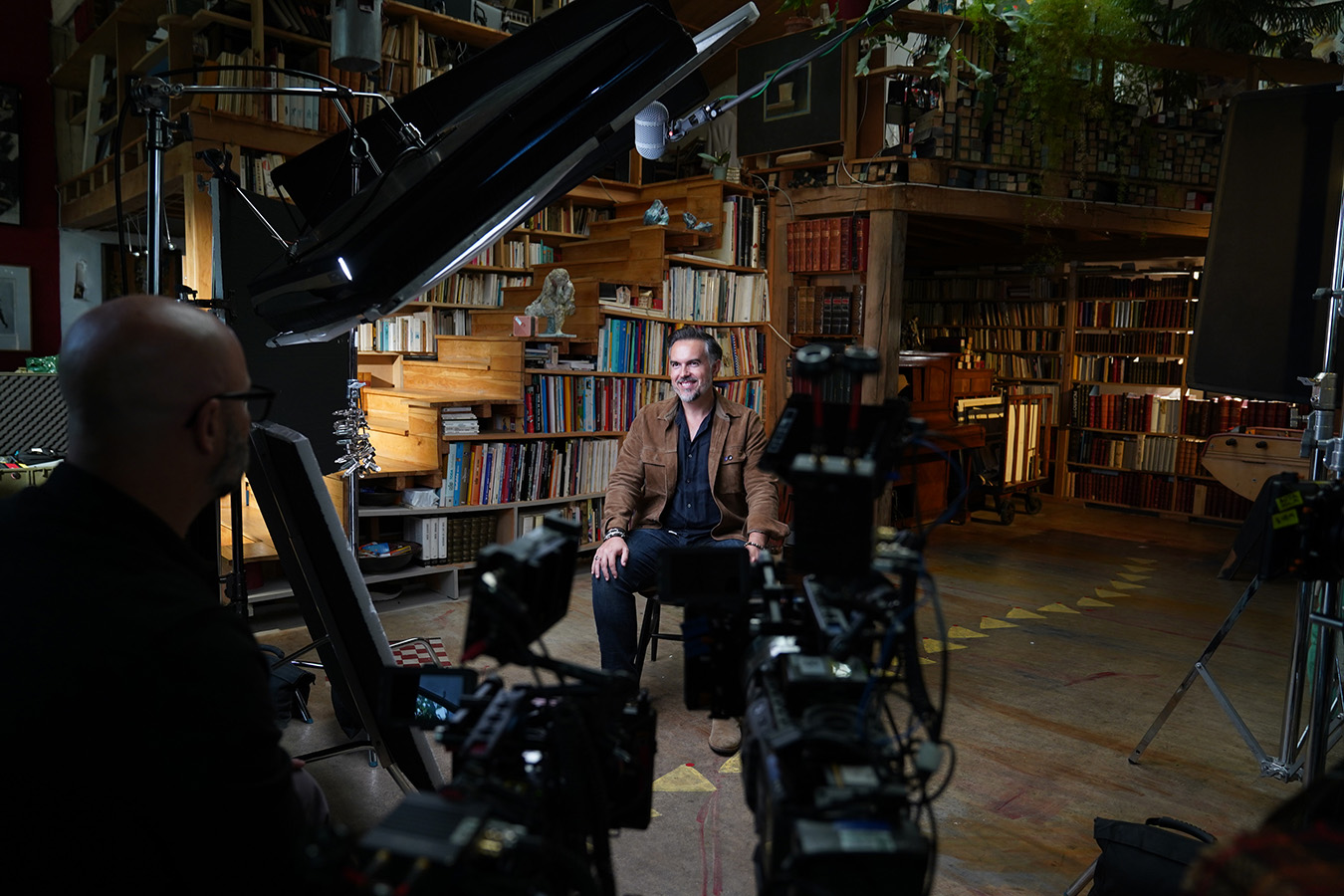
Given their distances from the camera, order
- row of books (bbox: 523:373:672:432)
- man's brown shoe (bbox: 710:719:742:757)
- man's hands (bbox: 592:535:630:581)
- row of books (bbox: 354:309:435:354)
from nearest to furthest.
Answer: man's brown shoe (bbox: 710:719:742:757) → man's hands (bbox: 592:535:630:581) → row of books (bbox: 523:373:672:432) → row of books (bbox: 354:309:435:354)

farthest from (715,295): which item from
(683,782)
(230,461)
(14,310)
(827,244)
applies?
(14,310)

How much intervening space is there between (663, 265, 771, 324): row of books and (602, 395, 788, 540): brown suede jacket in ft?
7.30

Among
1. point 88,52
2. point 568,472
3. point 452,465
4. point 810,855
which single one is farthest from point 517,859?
point 88,52

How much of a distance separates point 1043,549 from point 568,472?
3240 mm

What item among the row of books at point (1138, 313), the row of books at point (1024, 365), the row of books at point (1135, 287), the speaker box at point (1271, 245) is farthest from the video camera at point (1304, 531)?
the row of books at point (1024, 365)

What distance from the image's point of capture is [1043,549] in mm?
5914

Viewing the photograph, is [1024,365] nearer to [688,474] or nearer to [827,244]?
[827,244]

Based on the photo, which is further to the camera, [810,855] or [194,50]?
[194,50]

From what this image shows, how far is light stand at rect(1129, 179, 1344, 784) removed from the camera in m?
2.14

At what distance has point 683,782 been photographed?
2557mm

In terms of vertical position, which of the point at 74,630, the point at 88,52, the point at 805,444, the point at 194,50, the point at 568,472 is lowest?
the point at 568,472

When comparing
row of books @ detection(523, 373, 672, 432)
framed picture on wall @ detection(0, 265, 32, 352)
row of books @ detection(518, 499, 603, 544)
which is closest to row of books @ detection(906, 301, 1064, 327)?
row of books @ detection(523, 373, 672, 432)

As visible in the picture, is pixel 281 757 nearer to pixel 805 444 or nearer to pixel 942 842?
pixel 805 444

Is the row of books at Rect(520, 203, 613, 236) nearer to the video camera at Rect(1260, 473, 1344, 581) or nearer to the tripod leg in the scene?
the tripod leg
